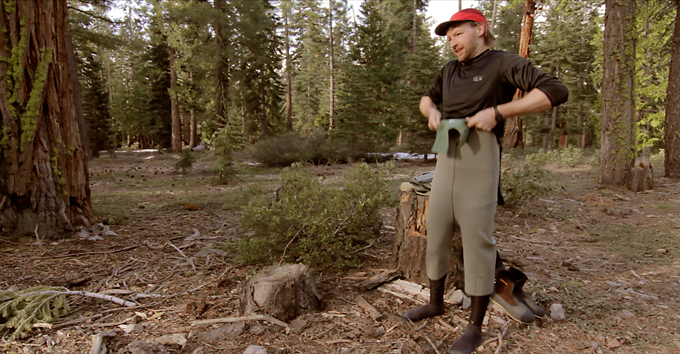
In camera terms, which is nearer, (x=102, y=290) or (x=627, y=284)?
(x=102, y=290)

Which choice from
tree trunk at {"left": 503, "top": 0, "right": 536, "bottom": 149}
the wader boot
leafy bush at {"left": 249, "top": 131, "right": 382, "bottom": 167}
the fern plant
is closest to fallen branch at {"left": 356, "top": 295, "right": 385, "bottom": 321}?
the wader boot

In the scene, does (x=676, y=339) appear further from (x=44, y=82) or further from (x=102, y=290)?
(x=44, y=82)

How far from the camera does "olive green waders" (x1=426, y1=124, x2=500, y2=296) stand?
231 centimetres

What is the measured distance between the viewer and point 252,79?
22.4m

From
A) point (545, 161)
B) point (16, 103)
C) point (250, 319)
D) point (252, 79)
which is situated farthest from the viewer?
point (252, 79)

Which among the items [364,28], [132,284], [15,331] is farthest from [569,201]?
[364,28]

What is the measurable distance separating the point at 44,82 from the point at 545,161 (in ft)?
46.1

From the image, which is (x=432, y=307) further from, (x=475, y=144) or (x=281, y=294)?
(x=475, y=144)

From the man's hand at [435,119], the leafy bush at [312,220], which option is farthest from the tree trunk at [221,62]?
the man's hand at [435,119]

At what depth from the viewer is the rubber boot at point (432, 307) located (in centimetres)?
275

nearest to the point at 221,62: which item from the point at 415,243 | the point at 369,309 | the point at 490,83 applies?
the point at 415,243

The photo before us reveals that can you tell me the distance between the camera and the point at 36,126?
4.18 metres

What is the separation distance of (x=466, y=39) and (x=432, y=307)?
185cm

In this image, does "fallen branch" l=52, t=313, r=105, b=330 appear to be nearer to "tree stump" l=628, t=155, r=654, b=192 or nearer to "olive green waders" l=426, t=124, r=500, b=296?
"olive green waders" l=426, t=124, r=500, b=296
